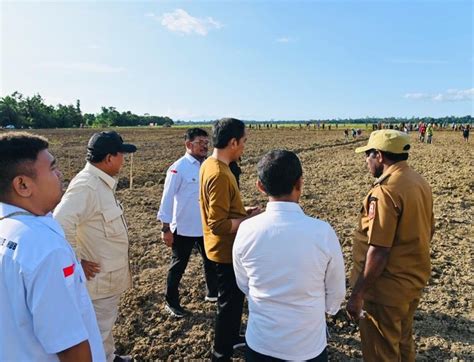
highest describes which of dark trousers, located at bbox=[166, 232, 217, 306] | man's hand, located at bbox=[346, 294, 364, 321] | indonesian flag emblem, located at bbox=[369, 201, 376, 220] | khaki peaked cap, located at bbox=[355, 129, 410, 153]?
khaki peaked cap, located at bbox=[355, 129, 410, 153]

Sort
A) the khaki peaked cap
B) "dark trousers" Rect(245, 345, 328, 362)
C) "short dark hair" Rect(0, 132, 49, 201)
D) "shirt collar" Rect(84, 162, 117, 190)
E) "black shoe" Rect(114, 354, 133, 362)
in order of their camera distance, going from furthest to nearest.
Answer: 1. "black shoe" Rect(114, 354, 133, 362)
2. "shirt collar" Rect(84, 162, 117, 190)
3. the khaki peaked cap
4. "dark trousers" Rect(245, 345, 328, 362)
5. "short dark hair" Rect(0, 132, 49, 201)

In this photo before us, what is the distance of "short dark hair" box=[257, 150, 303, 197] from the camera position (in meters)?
1.93

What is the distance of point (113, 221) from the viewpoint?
2895mm

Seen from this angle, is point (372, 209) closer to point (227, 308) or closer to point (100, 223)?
point (227, 308)

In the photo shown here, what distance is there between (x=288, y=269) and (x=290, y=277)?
44 millimetres

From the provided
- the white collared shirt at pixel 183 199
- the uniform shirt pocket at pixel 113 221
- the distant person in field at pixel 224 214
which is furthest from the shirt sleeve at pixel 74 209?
the white collared shirt at pixel 183 199

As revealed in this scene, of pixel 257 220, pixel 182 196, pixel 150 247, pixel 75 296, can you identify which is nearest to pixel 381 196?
pixel 257 220

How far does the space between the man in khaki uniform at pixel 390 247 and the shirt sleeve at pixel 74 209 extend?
6.60 ft

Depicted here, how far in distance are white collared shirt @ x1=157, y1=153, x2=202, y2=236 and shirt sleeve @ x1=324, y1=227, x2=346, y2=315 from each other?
2.27 meters

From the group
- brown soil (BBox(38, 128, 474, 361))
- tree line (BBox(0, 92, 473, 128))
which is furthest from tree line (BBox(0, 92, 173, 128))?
brown soil (BBox(38, 128, 474, 361))

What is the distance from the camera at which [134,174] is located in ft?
44.1

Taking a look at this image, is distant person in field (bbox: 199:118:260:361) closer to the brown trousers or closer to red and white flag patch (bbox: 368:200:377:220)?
red and white flag patch (bbox: 368:200:377:220)

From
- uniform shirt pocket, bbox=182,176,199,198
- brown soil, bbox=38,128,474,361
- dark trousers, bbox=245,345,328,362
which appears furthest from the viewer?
uniform shirt pocket, bbox=182,176,199,198

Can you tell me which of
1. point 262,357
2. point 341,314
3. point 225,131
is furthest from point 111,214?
point 341,314
